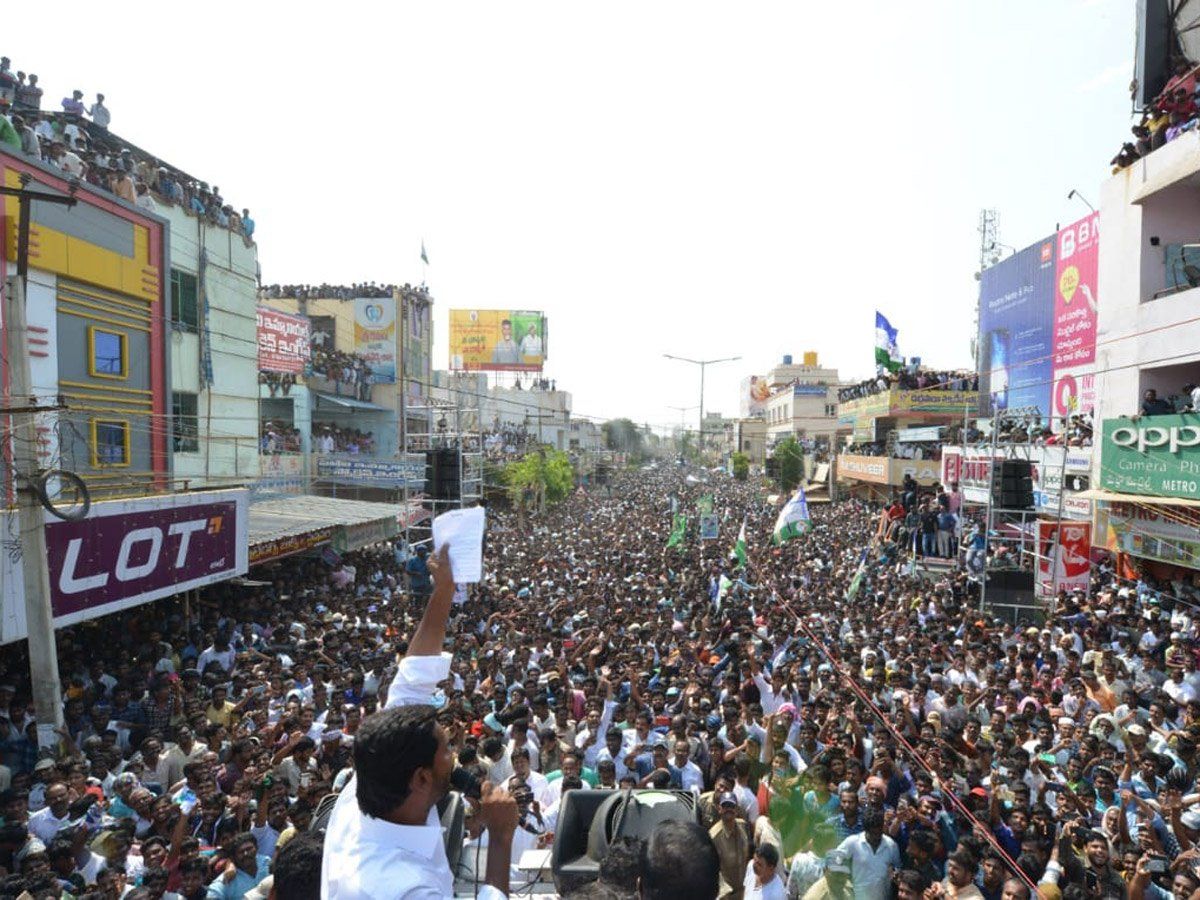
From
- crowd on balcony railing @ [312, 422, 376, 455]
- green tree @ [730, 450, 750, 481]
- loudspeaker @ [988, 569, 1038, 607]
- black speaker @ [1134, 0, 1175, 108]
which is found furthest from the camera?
green tree @ [730, 450, 750, 481]

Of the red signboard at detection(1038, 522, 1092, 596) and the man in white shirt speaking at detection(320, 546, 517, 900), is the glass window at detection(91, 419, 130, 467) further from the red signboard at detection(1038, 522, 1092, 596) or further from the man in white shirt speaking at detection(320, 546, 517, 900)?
the red signboard at detection(1038, 522, 1092, 596)

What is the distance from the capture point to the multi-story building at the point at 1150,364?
1289cm

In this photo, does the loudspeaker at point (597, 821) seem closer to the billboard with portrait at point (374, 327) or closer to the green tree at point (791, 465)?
the billboard with portrait at point (374, 327)

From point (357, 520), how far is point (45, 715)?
10774 mm

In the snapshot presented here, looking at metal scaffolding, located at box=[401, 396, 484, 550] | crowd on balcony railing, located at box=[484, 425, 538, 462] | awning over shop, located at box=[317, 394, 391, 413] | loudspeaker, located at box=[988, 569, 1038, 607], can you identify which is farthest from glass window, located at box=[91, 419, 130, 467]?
crowd on balcony railing, located at box=[484, 425, 538, 462]

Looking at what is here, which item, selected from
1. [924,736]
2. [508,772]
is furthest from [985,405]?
[508,772]

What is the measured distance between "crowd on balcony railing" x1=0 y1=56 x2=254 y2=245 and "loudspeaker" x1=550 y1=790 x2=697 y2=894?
36.5 feet

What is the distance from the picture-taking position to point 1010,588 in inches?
544

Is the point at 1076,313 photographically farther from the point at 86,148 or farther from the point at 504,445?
the point at 504,445

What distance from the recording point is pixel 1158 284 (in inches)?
588

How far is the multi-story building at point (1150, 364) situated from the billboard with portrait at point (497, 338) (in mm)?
39924

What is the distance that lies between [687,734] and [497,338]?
158 feet

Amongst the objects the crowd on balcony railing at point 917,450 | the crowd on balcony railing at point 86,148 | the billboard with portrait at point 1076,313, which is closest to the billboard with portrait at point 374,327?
the crowd on balcony railing at point 86,148

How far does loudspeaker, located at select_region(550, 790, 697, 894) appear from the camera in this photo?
311cm
